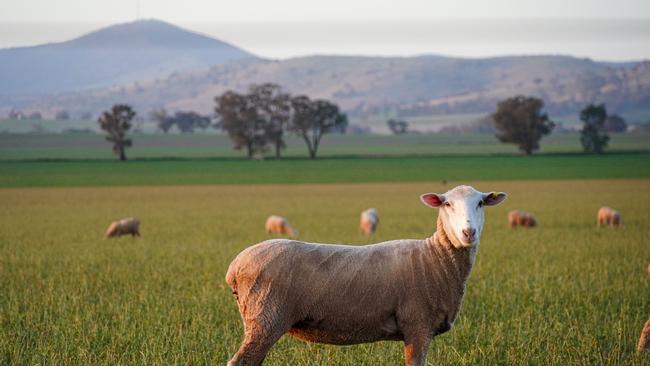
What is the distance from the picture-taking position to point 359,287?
727cm

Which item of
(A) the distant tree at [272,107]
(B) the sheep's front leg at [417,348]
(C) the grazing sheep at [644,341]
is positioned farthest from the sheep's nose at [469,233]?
(A) the distant tree at [272,107]

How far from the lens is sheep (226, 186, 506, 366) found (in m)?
7.03

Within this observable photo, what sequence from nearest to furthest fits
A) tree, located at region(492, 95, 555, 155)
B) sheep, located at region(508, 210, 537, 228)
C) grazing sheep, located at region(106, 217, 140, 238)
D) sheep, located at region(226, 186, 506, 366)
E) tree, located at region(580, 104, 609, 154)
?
sheep, located at region(226, 186, 506, 366) → grazing sheep, located at region(106, 217, 140, 238) → sheep, located at region(508, 210, 537, 228) → tree, located at region(580, 104, 609, 154) → tree, located at region(492, 95, 555, 155)

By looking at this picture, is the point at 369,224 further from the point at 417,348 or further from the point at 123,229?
the point at 417,348

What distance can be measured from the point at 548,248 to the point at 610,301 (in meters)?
8.97

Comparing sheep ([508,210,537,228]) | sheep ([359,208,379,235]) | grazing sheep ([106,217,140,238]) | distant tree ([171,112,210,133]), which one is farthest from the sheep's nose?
distant tree ([171,112,210,133])

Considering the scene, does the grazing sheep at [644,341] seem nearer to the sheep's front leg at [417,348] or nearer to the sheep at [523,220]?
the sheep's front leg at [417,348]

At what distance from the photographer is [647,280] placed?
15.5m

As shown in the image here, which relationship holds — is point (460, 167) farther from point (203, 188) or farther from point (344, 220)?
point (344, 220)

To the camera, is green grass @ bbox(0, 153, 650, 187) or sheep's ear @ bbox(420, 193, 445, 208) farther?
green grass @ bbox(0, 153, 650, 187)

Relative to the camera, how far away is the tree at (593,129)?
10875cm

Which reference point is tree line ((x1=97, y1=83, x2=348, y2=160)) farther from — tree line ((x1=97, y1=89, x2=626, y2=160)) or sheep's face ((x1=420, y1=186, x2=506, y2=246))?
sheep's face ((x1=420, y1=186, x2=506, y2=246))

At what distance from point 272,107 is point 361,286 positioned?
109917 mm

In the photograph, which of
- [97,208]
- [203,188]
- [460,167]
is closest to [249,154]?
[460,167]
